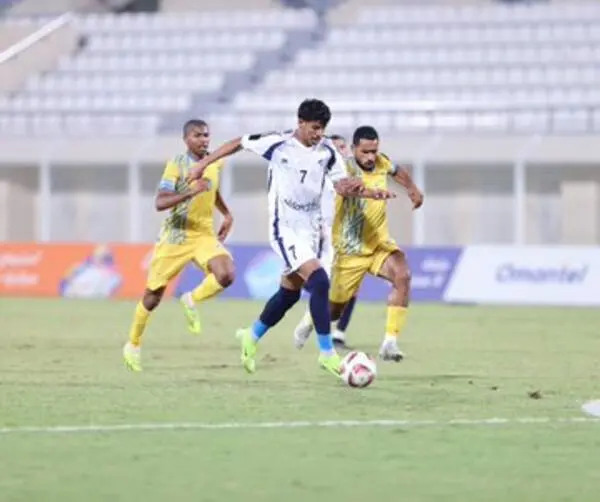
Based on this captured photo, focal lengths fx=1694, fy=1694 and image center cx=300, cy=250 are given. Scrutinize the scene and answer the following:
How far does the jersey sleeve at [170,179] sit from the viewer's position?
14.2 meters

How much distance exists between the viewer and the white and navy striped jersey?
12.7 metres

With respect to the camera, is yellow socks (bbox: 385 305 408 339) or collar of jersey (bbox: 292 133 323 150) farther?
yellow socks (bbox: 385 305 408 339)

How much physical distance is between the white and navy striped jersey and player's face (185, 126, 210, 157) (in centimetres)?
163

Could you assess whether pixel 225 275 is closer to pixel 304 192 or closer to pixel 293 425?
pixel 304 192

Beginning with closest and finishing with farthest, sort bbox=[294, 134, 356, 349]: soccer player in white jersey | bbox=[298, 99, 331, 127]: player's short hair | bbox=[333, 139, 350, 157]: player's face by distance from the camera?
1. bbox=[298, 99, 331, 127]: player's short hair
2. bbox=[333, 139, 350, 157]: player's face
3. bbox=[294, 134, 356, 349]: soccer player in white jersey

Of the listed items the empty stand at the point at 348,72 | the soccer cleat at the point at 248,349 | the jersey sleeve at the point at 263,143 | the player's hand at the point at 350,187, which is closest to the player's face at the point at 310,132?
the jersey sleeve at the point at 263,143

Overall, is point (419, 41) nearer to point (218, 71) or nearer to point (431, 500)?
point (218, 71)

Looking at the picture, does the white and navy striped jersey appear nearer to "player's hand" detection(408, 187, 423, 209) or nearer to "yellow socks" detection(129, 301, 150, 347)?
"player's hand" detection(408, 187, 423, 209)

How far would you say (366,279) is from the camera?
2902cm

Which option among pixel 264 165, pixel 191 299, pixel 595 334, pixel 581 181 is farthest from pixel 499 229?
pixel 191 299

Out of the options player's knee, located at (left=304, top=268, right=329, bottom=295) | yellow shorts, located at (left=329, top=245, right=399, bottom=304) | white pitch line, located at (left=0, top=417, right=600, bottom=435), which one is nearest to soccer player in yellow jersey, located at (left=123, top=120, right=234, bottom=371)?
yellow shorts, located at (left=329, top=245, right=399, bottom=304)

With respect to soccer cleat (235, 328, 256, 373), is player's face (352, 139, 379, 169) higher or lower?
higher

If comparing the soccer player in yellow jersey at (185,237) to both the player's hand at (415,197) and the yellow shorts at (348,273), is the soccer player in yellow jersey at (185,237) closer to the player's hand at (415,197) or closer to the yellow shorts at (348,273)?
the yellow shorts at (348,273)

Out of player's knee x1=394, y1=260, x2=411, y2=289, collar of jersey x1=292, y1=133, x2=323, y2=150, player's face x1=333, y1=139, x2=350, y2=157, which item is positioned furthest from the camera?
player's knee x1=394, y1=260, x2=411, y2=289
